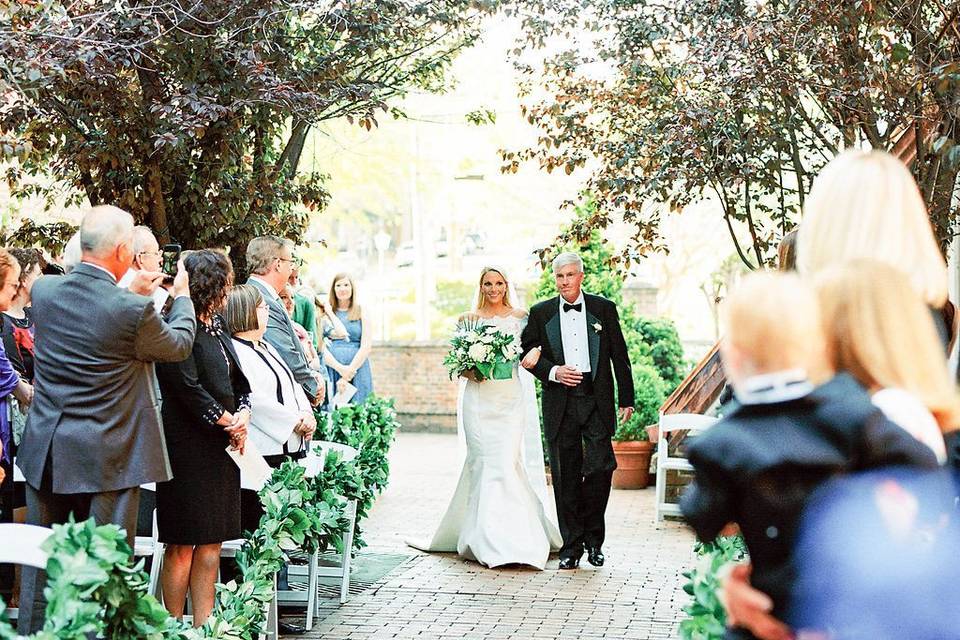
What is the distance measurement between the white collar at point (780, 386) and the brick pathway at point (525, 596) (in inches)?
182

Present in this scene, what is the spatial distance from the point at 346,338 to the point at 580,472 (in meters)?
5.16

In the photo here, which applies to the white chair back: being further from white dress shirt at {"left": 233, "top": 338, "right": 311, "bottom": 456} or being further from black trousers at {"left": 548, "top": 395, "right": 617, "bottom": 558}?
black trousers at {"left": 548, "top": 395, "right": 617, "bottom": 558}

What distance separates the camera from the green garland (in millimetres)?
3359

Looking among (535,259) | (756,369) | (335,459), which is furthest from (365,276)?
(756,369)

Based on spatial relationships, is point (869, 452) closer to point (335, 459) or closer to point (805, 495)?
point (805, 495)

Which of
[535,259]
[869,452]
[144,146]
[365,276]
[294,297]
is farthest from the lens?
[365,276]

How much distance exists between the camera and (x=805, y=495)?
252 centimetres

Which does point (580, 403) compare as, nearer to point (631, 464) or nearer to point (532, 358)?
point (532, 358)

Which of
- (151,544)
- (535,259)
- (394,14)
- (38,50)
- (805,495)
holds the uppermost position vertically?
(394,14)

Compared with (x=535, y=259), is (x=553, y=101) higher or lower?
higher

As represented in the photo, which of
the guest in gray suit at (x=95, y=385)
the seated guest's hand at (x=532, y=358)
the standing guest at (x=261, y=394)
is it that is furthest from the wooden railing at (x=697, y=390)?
the guest in gray suit at (x=95, y=385)

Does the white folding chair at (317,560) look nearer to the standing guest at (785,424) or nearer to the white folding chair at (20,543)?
the white folding chair at (20,543)

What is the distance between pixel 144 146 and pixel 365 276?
38.0 metres

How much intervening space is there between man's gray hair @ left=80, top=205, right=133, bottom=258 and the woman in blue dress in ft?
26.5
